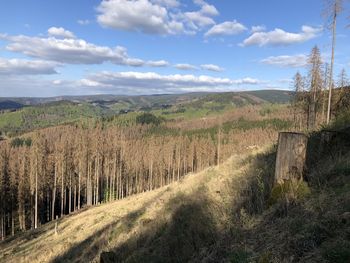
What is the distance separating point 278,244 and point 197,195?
8.12 meters

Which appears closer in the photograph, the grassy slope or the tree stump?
the grassy slope

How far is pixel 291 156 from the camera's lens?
8883 mm

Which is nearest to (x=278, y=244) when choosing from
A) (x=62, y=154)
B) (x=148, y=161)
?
(x=62, y=154)

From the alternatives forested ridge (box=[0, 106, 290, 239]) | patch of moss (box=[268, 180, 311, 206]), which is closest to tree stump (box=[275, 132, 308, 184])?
patch of moss (box=[268, 180, 311, 206])

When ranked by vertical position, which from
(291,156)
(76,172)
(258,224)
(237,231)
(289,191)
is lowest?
(76,172)

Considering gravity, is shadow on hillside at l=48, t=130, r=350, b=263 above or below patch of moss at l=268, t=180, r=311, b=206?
below

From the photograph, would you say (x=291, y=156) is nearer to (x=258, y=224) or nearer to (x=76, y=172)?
(x=258, y=224)

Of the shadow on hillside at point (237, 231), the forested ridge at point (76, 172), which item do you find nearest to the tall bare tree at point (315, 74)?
the forested ridge at point (76, 172)

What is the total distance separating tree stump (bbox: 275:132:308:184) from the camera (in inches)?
347

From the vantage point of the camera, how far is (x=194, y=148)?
104375 mm

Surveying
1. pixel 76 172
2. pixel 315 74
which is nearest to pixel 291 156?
pixel 315 74

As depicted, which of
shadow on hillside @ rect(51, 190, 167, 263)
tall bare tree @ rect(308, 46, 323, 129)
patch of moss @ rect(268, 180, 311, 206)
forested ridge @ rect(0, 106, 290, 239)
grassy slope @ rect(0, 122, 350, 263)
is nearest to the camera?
grassy slope @ rect(0, 122, 350, 263)

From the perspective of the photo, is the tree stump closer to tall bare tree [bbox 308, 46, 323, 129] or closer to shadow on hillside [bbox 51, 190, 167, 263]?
shadow on hillside [bbox 51, 190, 167, 263]

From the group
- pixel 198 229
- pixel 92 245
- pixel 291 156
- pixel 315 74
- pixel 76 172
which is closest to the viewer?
pixel 291 156
